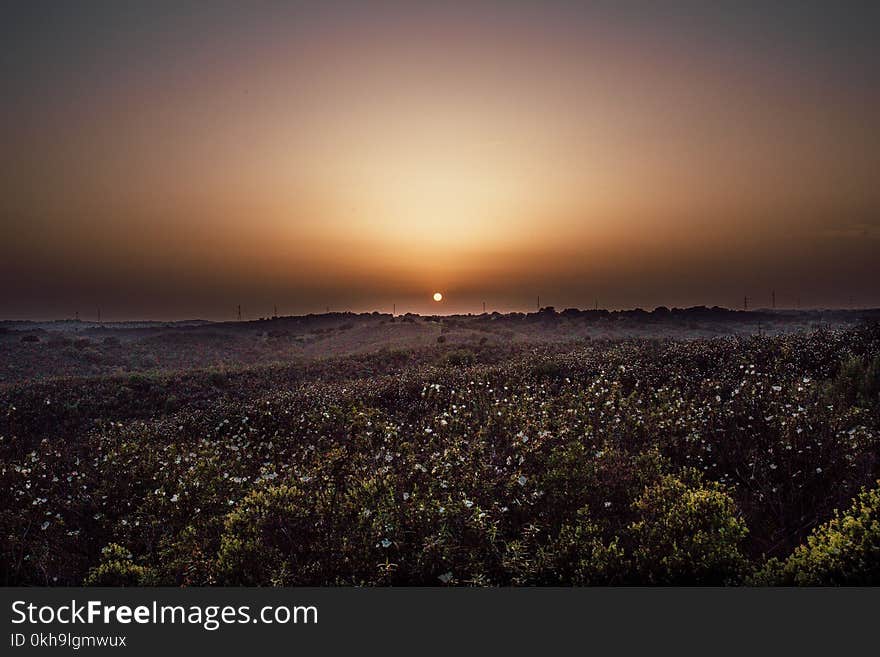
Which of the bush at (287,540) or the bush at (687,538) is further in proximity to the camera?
the bush at (287,540)

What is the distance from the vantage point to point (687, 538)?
4758mm

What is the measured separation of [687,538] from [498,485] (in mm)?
2366

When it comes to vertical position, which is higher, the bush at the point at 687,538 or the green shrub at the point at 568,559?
the bush at the point at 687,538

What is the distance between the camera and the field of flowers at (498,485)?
16.0ft

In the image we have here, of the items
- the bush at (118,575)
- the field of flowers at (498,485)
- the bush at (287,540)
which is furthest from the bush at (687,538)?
the bush at (118,575)

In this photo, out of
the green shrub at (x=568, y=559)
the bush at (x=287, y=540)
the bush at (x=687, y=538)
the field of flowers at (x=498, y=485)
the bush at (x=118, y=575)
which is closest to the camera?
the bush at (x=687, y=538)

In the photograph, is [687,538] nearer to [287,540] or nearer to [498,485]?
[498,485]

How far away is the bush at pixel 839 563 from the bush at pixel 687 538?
0.31 metres

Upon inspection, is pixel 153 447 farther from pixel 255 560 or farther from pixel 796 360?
pixel 796 360

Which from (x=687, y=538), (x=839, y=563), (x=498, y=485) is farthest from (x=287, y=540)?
(x=839, y=563)

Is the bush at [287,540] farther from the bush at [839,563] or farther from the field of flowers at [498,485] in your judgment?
the bush at [839,563]

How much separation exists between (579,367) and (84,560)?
1084 centimetres

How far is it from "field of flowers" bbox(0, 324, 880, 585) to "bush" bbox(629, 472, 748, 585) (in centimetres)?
2

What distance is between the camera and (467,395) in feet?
37.9
